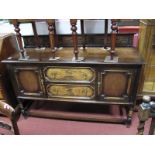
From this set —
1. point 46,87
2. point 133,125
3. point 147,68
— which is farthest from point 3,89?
point 147,68

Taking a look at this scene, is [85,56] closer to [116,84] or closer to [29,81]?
[116,84]

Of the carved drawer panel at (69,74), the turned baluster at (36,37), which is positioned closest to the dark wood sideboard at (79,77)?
the carved drawer panel at (69,74)

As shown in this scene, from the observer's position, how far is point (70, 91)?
71.5 inches

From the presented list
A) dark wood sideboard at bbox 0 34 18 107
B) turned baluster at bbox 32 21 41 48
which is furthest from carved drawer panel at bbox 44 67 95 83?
dark wood sideboard at bbox 0 34 18 107

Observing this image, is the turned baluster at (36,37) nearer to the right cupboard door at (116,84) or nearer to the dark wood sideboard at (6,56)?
the dark wood sideboard at (6,56)

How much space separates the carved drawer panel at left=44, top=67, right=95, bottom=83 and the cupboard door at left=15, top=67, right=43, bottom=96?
0.39 ft

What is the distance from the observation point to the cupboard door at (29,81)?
1760 mm

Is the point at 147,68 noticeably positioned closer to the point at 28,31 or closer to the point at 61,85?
the point at 61,85

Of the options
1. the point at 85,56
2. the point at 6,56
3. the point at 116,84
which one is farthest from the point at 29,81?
the point at 116,84

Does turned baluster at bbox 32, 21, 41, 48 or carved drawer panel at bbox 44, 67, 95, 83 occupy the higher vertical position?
turned baluster at bbox 32, 21, 41, 48

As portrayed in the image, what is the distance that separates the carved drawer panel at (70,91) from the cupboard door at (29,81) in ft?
0.41

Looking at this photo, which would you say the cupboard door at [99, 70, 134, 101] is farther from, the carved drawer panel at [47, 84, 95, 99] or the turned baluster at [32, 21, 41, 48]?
the turned baluster at [32, 21, 41, 48]

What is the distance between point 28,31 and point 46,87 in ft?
2.54

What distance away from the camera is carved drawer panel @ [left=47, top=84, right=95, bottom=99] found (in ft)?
5.78
